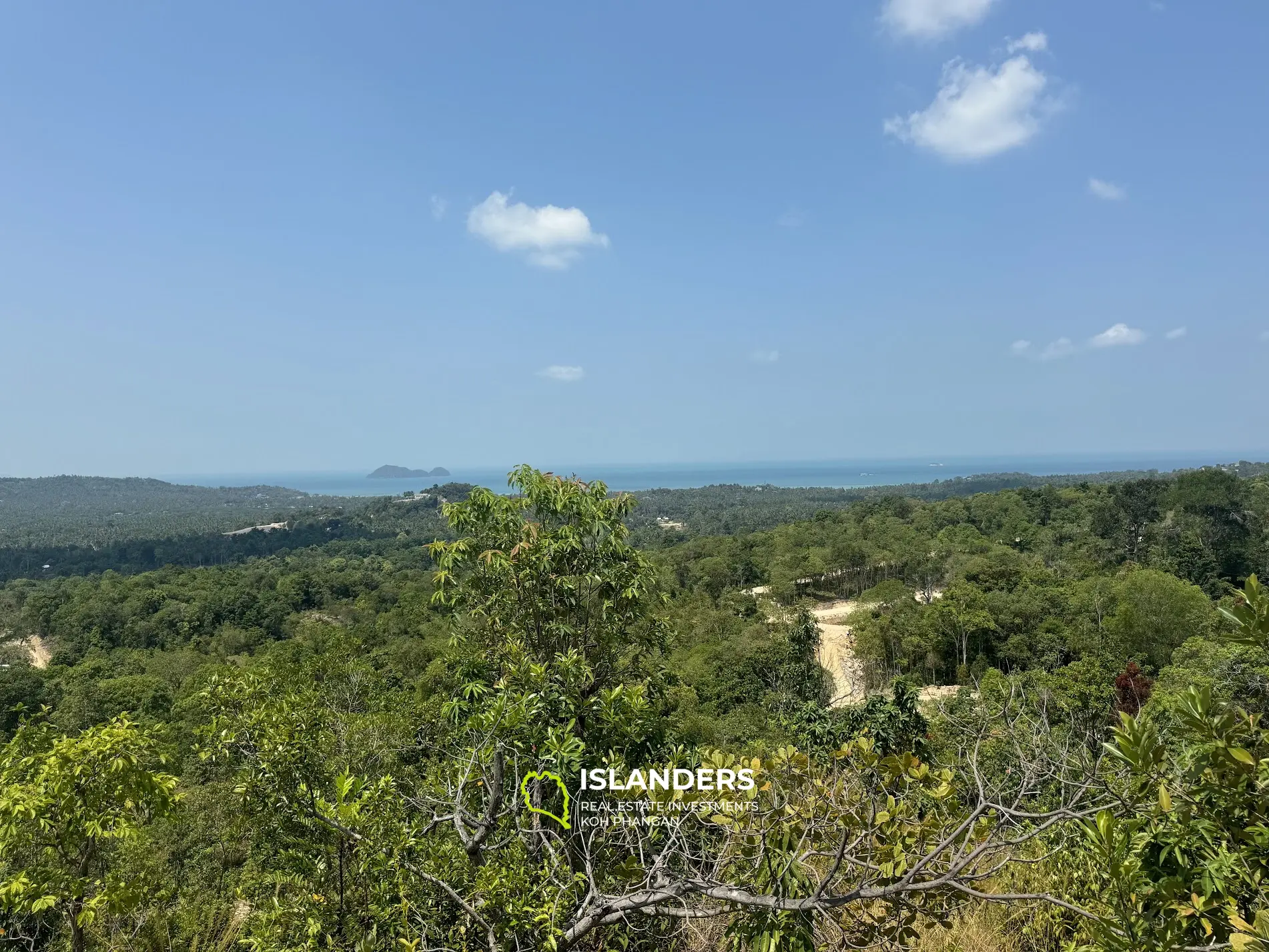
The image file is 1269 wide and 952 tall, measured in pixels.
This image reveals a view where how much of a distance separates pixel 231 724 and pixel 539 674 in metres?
1.50

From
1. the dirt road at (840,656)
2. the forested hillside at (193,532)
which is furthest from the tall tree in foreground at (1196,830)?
the forested hillside at (193,532)

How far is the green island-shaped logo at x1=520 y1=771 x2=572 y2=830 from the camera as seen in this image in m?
2.83

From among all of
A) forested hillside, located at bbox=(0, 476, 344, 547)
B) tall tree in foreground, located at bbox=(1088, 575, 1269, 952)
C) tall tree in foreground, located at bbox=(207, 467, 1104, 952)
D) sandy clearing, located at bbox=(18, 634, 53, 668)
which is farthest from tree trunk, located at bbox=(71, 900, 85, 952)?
forested hillside, located at bbox=(0, 476, 344, 547)

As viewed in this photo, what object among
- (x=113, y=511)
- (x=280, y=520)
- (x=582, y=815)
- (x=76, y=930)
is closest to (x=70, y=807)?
(x=76, y=930)

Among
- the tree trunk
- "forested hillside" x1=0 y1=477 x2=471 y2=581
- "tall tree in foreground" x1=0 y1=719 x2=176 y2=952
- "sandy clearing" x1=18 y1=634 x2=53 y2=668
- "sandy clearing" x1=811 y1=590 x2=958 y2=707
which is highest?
"tall tree in foreground" x1=0 y1=719 x2=176 y2=952

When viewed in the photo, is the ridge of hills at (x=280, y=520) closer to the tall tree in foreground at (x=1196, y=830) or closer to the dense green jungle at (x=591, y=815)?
the dense green jungle at (x=591, y=815)

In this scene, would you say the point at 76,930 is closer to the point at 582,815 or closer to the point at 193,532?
the point at 582,815

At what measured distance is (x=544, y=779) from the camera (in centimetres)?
321

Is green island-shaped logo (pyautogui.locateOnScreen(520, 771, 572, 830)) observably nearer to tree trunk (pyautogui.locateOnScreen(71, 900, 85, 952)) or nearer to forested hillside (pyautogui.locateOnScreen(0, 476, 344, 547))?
tree trunk (pyautogui.locateOnScreen(71, 900, 85, 952))

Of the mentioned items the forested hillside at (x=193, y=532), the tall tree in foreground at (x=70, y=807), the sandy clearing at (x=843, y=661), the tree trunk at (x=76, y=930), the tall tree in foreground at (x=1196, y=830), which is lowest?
the sandy clearing at (x=843, y=661)

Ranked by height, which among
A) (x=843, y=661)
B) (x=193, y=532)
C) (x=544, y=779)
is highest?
(x=544, y=779)

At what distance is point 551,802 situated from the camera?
3.27 m

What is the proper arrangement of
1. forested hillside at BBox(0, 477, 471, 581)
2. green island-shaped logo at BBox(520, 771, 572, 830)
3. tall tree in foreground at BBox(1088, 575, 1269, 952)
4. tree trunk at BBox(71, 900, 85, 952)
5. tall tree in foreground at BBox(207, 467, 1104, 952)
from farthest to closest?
forested hillside at BBox(0, 477, 471, 581) < tree trunk at BBox(71, 900, 85, 952) < green island-shaped logo at BBox(520, 771, 572, 830) < tall tree in foreground at BBox(207, 467, 1104, 952) < tall tree in foreground at BBox(1088, 575, 1269, 952)

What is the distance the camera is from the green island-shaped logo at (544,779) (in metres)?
2.83
